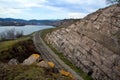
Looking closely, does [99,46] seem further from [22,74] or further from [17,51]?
→ [17,51]

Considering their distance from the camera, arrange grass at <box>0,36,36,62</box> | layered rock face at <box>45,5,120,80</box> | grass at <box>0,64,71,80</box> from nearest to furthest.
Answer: grass at <box>0,64,71,80</box> < layered rock face at <box>45,5,120,80</box> < grass at <box>0,36,36,62</box>

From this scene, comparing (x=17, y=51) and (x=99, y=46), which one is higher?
(x=99, y=46)

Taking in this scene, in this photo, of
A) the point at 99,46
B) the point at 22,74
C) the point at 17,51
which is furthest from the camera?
the point at 17,51

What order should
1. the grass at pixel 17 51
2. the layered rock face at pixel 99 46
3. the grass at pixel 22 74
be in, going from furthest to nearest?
the grass at pixel 17 51, the layered rock face at pixel 99 46, the grass at pixel 22 74

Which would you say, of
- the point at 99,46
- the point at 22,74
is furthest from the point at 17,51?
the point at 22,74

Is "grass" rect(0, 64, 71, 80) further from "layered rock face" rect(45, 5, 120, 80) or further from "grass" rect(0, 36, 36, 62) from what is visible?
"grass" rect(0, 36, 36, 62)

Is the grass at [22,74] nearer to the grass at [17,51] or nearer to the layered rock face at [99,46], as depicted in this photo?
the layered rock face at [99,46]

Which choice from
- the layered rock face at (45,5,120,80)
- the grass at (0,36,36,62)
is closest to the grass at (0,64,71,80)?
the layered rock face at (45,5,120,80)

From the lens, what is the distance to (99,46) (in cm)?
4162

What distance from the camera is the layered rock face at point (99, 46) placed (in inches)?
1398

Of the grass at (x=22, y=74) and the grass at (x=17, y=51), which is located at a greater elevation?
the grass at (x=22, y=74)

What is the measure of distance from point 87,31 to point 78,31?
6799 mm

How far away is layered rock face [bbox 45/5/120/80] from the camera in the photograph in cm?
3550

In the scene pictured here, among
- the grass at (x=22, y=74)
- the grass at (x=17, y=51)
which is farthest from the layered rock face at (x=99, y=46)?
the grass at (x=22, y=74)
